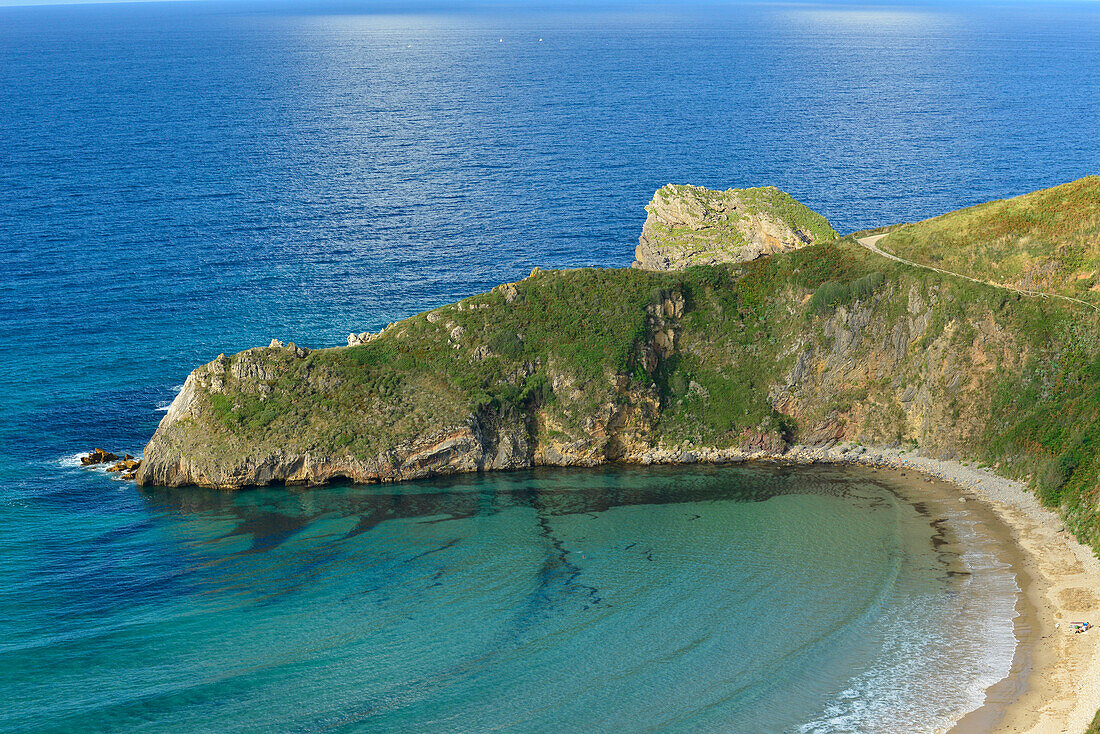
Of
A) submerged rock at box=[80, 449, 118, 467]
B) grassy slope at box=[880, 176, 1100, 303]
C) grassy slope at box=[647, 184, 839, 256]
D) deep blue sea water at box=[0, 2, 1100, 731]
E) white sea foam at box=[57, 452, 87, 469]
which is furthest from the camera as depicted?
grassy slope at box=[647, 184, 839, 256]

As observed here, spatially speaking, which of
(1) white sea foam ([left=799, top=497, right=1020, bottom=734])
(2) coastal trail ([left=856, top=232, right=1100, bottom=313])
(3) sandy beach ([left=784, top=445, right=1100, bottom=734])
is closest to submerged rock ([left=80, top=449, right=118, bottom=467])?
(3) sandy beach ([left=784, top=445, right=1100, bottom=734])

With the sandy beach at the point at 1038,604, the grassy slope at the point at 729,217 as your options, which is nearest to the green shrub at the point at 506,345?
the sandy beach at the point at 1038,604

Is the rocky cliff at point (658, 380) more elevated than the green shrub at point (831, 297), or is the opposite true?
the green shrub at point (831, 297)

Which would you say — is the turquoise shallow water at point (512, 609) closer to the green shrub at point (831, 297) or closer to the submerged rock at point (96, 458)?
the submerged rock at point (96, 458)

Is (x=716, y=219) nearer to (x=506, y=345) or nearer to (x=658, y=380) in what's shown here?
(x=658, y=380)

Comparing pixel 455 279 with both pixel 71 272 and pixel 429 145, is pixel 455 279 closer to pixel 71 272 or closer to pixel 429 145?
pixel 71 272

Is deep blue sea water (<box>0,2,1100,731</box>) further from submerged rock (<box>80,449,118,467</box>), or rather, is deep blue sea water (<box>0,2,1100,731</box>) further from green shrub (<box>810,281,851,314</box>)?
green shrub (<box>810,281,851,314</box>)
